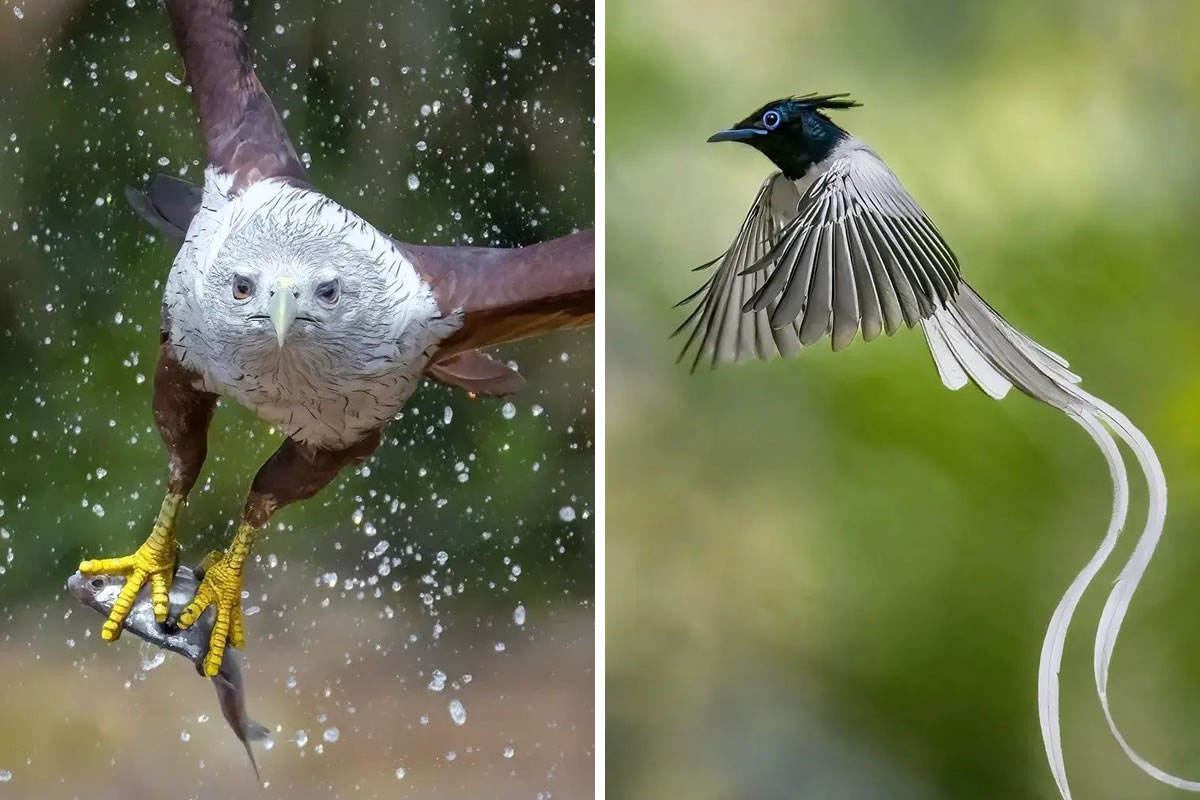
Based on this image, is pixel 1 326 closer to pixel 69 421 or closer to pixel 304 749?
pixel 69 421

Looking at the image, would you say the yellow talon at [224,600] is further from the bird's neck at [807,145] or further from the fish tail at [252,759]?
the bird's neck at [807,145]

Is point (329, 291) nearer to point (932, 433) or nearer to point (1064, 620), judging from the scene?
point (932, 433)

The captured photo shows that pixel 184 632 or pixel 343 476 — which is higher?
pixel 343 476

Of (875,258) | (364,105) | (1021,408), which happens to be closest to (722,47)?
(875,258)

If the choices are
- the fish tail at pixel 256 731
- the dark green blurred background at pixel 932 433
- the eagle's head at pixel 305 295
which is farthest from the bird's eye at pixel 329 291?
the fish tail at pixel 256 731

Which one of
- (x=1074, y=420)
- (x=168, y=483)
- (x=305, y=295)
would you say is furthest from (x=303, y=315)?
(x=1074, y=420)

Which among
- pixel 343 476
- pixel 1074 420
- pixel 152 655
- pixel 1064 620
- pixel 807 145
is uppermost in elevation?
pixel 807 145
